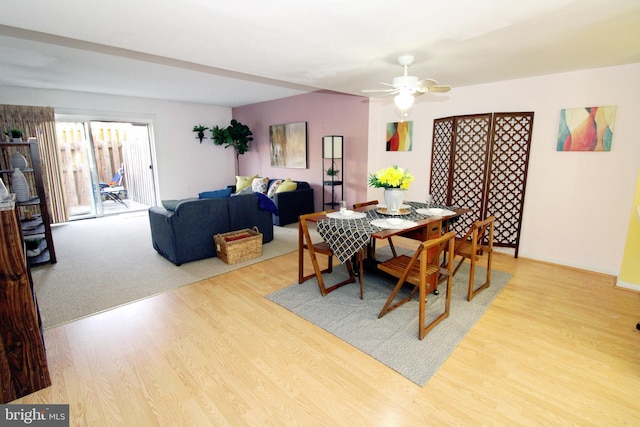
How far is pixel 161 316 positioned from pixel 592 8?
3635 millimetres

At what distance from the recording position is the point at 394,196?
293 centimetres

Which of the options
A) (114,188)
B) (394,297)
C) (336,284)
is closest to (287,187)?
(336,284)

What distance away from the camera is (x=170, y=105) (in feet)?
21.6

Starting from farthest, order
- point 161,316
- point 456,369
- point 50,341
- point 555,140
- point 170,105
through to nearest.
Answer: point 170,105
point 555,140
point 161,316
point 50,341
point 456,369

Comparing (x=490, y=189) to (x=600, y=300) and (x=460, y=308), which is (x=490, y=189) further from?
(x=460, y=308)

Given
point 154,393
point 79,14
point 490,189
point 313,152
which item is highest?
point 79,14

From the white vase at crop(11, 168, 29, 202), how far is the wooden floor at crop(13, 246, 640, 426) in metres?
1.86

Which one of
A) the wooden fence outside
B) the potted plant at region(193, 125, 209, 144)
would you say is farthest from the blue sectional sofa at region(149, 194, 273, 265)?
the potted plant at region(193, 125, 209, 144)

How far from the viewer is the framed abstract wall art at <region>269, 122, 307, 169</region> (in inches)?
239

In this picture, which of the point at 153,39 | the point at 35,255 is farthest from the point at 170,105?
the point at 153,39

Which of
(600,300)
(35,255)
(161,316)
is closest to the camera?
(161,316)

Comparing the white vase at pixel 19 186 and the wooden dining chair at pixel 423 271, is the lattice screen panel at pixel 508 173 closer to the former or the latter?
the wooden dining chair at pixel 423 271

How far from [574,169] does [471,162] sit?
3.46 ft

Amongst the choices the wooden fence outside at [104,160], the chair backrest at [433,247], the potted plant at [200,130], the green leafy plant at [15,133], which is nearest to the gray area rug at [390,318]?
the chair backrest at [433,247]
